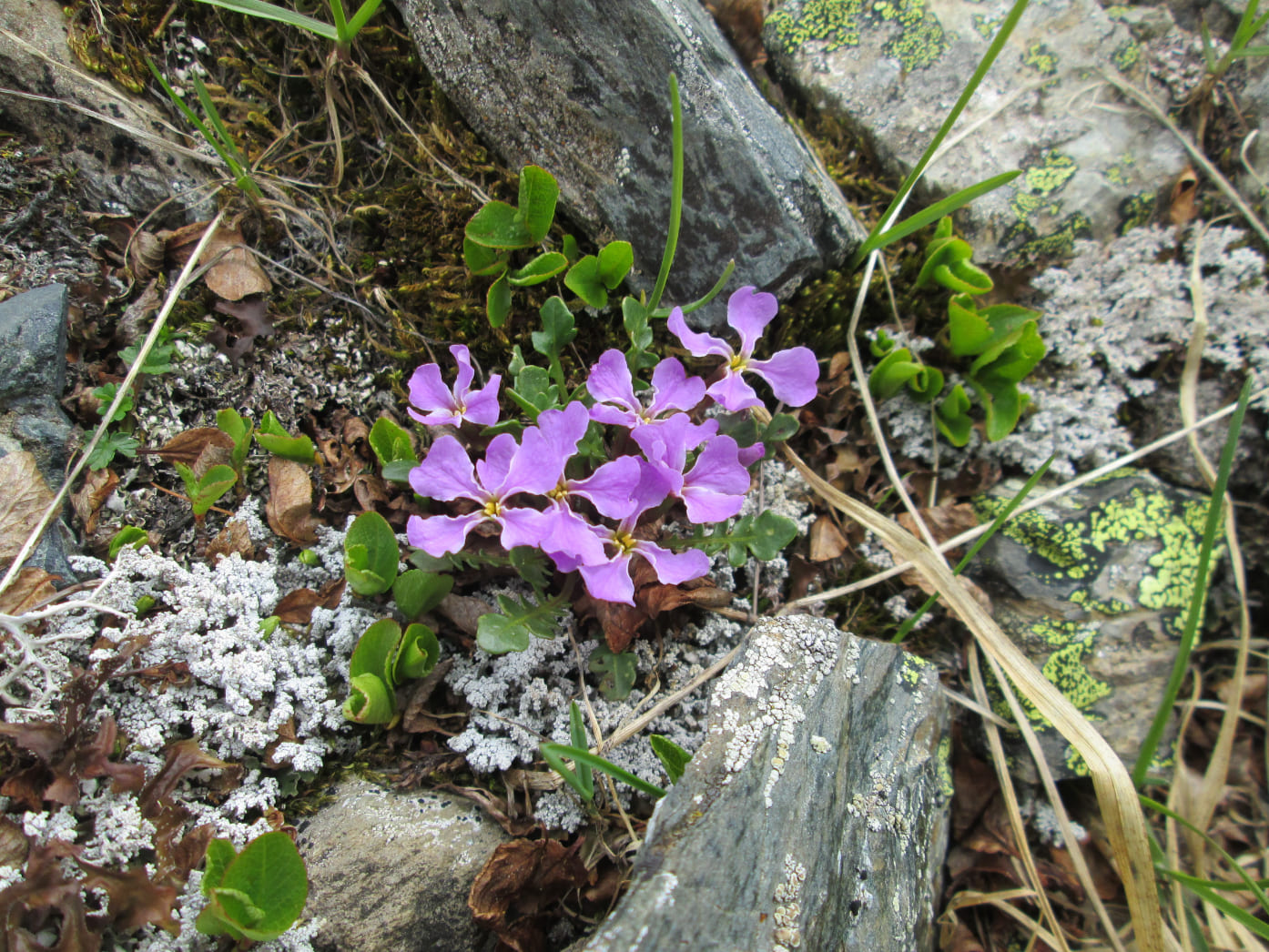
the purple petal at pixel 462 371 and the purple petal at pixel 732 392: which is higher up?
the purple petal at pixel 732 392

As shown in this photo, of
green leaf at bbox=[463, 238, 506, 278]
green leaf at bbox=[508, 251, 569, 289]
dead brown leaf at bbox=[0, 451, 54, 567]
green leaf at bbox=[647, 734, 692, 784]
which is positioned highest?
green leaf at bbox=[508, 251, 569, 289]

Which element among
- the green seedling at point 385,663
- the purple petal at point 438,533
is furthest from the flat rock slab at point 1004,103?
the green seedling at point 385,663

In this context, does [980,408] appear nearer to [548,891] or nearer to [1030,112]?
[1030,112]

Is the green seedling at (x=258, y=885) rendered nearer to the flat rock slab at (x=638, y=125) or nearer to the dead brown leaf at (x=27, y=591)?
the dead brown leaf at (x=27, y=591)

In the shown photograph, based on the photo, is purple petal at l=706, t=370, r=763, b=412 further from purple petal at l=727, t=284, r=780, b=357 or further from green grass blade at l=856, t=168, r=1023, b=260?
green grass blade at l=856, t=168, r=1023, b=260

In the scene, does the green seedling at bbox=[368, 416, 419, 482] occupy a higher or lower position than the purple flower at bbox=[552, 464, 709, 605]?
lower

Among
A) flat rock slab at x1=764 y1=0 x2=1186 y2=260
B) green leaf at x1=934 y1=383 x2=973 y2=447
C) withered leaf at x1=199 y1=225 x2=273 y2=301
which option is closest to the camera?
withered leaf at x1=199 y1=225 x2=273 y2=301

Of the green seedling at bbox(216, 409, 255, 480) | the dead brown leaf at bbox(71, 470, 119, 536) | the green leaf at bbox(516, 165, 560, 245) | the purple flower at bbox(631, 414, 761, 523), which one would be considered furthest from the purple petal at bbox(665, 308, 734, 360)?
the dead brown leaf at bbox(71, 470, 119, 536)

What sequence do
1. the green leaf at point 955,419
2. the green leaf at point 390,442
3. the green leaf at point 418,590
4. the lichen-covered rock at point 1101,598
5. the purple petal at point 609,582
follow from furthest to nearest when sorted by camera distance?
the green leaf at point 955,419
the lichen-covered rock at point 1101,598
the green leaf at point 390,442
the green leaf at point 418,590
the purple petal at point 609,582
